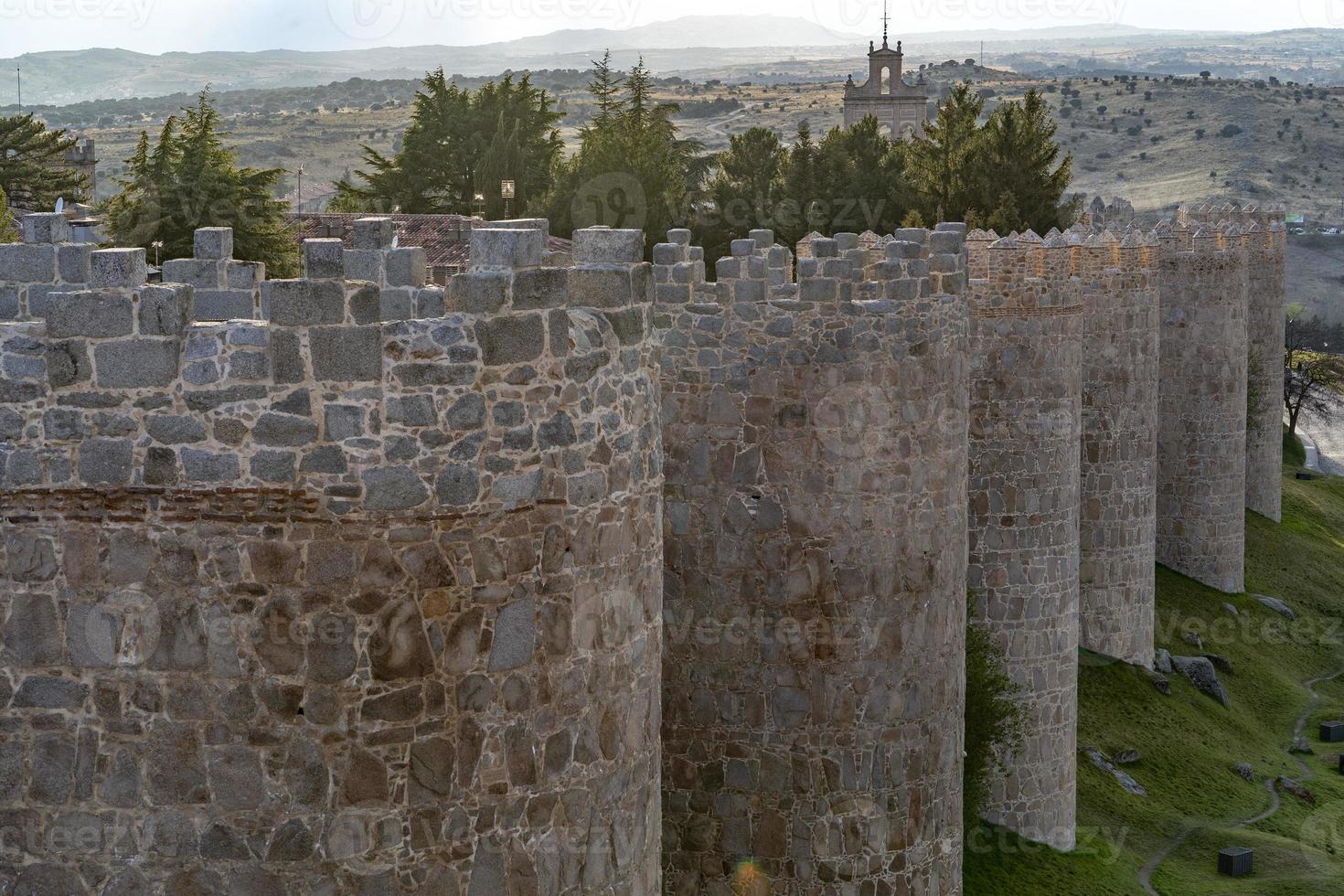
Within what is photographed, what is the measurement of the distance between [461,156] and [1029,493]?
36.1 m

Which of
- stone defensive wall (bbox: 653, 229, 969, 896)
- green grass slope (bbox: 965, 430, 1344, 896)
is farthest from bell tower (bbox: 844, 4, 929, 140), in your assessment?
stone defensive wall (bbox: 653, 229, 969, 896)

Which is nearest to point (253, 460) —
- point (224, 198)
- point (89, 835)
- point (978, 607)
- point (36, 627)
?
point (36, 627)

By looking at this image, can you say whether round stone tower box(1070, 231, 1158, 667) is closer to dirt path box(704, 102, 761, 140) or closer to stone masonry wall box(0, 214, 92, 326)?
stone masonry wall box(0, 214, 92, 326)

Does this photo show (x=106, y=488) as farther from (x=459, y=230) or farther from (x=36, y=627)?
(x=459, y=230)

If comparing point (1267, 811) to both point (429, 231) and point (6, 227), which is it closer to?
point (6, 227)

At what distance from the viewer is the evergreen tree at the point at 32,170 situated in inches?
1606

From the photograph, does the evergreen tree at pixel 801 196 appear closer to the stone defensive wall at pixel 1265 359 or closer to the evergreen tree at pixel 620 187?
the evergreen tree at pixel 620 187

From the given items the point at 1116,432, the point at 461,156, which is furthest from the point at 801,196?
the point at 1116,432

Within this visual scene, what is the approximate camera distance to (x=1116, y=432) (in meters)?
26.6

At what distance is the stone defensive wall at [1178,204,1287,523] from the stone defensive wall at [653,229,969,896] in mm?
27654

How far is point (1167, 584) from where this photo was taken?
3484 centimetres

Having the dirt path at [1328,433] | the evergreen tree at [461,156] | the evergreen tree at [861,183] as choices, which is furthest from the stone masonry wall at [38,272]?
the dirt path at [1328,433]

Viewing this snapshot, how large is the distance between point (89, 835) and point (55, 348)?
2.02m

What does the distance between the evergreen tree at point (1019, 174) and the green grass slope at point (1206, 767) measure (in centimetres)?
1179
